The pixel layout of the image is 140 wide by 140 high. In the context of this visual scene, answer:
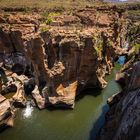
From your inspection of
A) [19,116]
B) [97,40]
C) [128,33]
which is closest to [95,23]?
[97,40]

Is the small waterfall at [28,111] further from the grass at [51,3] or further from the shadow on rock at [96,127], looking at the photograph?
the grass at [51,3]

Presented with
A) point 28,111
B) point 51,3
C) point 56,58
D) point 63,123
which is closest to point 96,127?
point 63,123

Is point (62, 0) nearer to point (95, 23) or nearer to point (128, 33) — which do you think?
point (128, 33)

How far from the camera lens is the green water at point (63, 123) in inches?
1236

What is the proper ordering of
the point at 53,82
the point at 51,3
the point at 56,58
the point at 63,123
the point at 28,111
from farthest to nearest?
the point at 51,3
the point at 56,58
the point at 53,82
the point at 28,111
the point at 63,123

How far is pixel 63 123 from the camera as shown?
112 ft

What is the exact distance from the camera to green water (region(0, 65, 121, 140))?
31.4 meters

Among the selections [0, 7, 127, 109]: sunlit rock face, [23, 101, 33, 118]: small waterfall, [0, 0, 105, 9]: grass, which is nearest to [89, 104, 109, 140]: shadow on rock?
[0, 7, 127, 109]: sunlit rock face

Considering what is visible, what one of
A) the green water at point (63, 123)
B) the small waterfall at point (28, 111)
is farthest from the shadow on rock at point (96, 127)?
the small waterfall at point (28, 111)

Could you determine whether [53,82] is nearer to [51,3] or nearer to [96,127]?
[96,127]

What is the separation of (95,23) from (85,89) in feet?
46.3

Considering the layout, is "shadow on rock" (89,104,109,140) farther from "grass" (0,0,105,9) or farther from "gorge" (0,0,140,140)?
"grass" (0,0,105,9)

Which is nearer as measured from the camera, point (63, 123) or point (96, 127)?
point (96, 127)

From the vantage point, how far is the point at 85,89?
42188 millimetres
